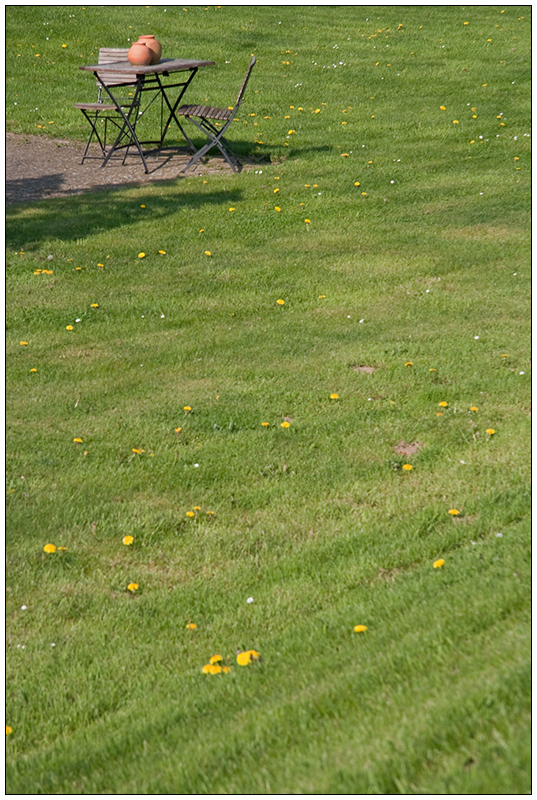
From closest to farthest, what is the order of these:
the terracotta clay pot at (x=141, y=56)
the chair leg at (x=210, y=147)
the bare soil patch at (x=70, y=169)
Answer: the bare soil patch at (x=70, y=169) < the chair leg at (x=210, y=147) < the terracotta clay pot at (x=141, y=56)

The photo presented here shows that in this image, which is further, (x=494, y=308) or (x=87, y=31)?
(x=87, y=31)

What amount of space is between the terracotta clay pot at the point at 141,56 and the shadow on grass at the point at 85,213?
6.89ft

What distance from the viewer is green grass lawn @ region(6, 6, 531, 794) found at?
98.7 inches

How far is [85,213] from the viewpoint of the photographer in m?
9.05

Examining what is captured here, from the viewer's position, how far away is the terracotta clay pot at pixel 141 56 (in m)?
10.5

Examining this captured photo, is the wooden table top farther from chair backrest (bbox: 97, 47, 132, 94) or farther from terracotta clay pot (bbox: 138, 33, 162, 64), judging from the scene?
chair backrest (bbox: 97, 47, 132, 94)

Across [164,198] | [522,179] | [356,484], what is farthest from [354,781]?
[522,179]

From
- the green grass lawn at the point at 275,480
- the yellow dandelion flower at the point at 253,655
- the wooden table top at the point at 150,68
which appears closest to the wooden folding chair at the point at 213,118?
the green grass lawn at the point at 275,480

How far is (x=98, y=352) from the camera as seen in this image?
6.05 metres

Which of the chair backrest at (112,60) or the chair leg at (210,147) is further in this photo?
the chair backrest at (112,60)

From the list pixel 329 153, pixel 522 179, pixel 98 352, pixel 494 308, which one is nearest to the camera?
pixel 98 352

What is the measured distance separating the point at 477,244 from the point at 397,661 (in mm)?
6334

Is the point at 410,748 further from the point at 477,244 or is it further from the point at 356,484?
the point at 477,244

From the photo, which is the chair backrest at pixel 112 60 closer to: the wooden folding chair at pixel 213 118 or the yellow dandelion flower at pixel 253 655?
the wooden folding chair at pixel 213 118
